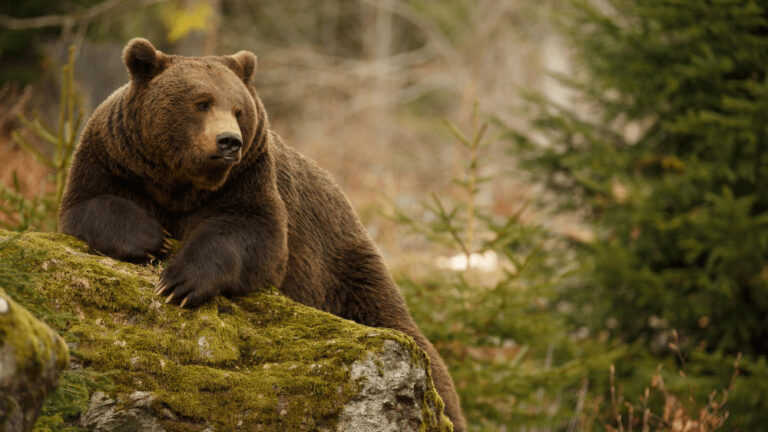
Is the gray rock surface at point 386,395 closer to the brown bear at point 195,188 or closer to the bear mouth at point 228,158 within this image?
the brown bear at point 195,188

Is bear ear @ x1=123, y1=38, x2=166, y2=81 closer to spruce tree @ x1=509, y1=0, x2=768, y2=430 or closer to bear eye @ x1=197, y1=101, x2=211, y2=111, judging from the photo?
bear eye @ x1=197, y1=101, x2=211, y2=111

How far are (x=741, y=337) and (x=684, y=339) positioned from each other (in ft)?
1.87

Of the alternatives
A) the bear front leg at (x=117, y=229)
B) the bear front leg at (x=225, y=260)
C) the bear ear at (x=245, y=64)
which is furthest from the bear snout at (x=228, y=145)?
the bear ear at (x=245, y=64)

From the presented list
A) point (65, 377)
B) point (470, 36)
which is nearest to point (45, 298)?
point (65, 377)

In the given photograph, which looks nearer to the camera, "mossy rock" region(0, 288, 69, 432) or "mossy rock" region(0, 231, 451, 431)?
"mossy rock" region(0, 288, 69, 432)

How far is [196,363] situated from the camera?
2553mm

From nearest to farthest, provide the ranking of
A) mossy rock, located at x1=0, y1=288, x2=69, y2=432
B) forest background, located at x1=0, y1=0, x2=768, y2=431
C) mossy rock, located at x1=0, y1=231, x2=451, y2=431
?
mossy rock, located at x1=0, y1=288, x2=69, y2=432
mossy rock, located at x1=0, y1=231, x2=451, y2=431
forest background, located at x1=0, y1=0, x2=768, y2=431

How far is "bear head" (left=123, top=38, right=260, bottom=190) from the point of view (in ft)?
9.80

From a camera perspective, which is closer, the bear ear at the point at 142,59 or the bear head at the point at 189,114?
the bear head at the point at 189,114

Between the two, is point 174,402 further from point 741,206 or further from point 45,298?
point 741,206

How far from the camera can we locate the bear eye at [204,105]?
3068 millimetres

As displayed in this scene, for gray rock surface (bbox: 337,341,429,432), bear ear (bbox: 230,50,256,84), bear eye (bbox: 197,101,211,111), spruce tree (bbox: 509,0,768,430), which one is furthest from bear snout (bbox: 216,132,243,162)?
spruce tree (bbox: 509,0,768,430)

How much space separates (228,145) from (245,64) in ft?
2.33

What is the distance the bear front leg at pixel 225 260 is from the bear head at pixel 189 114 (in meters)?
0.23
